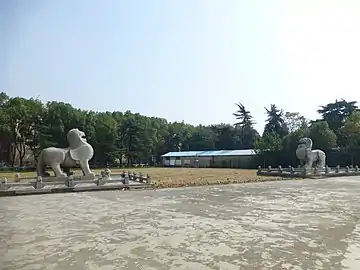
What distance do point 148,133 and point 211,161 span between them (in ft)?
27.9

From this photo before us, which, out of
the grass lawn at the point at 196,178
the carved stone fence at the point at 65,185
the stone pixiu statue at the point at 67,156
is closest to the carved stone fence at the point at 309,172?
the grass lawn at the point at 196,178

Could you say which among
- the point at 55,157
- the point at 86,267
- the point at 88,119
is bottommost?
the point at 86,267

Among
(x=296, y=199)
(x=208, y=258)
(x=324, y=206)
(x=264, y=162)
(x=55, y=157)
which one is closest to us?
(x=208, y=258)

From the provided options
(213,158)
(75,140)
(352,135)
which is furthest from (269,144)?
(75,140)

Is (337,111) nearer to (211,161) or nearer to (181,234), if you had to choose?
(211,161)

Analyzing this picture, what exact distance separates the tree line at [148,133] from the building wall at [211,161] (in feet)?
8.77

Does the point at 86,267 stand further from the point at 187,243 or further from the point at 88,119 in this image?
the point at 88,119

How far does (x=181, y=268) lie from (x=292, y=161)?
31463mm

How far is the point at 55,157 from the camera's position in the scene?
15.8 metres

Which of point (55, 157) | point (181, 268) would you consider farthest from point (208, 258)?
point (55, 157)

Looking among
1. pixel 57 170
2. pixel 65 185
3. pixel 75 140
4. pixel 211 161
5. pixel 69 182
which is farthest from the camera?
pixel 211 161

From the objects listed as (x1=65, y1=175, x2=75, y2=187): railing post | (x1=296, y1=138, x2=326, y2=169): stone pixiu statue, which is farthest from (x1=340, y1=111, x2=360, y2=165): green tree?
(x1=65, y1=175, x2=75, y2=187): railing post

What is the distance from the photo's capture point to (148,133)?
Answer: 149 feet

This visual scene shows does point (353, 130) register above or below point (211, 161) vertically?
above
